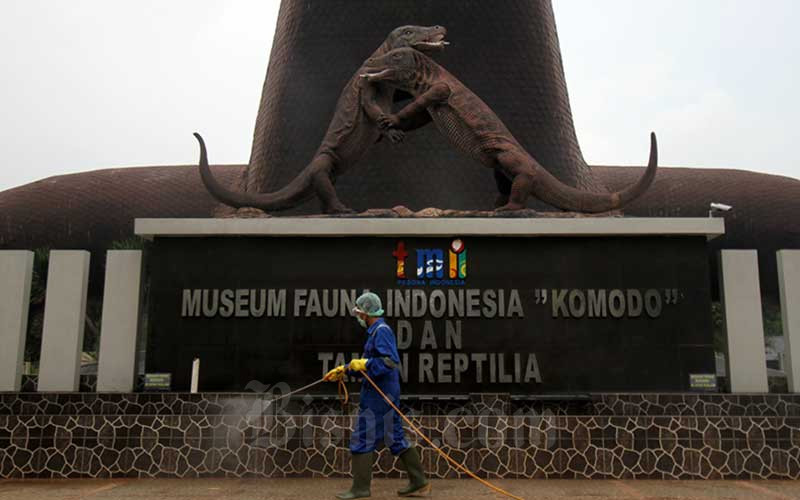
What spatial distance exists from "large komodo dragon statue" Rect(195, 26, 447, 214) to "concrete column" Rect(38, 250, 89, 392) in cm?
249

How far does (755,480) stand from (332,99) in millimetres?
10724

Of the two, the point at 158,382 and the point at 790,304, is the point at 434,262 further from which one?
the point at 790,304

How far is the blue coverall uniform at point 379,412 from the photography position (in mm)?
5828

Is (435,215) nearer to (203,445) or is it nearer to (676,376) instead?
(676,376)

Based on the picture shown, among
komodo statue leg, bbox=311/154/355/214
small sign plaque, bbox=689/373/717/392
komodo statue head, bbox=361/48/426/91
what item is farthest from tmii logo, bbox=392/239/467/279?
small sign plaque, bbox=689/373/717/392

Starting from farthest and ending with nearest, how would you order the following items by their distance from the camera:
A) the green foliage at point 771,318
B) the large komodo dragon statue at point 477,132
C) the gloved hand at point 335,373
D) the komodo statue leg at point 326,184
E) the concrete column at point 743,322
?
the green foliage at point 771,318 < the komodo statue leg at point 326,184 < the large komodo dragon statue at point 477,132 < the concrete column at point 743,322 < the gloved hand at point 335,373

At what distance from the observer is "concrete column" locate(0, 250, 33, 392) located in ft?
31.5

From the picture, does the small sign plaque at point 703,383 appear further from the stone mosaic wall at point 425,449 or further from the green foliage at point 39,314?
the green foliage at point 39,314

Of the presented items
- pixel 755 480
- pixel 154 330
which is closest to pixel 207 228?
pixel 154 330

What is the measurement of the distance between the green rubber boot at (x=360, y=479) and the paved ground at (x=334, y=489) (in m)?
0.19

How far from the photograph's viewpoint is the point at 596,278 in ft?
31.8

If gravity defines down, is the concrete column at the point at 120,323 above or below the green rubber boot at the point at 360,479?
above

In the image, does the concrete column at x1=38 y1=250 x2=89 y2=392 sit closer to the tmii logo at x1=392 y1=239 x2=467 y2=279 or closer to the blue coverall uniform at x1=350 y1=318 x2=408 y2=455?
the tmii logo at x1=392 y1=239 x2=467 y2=279

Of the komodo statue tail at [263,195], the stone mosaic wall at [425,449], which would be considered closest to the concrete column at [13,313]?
the komodo statue tail at [263,195]
